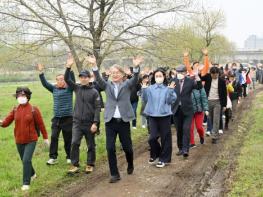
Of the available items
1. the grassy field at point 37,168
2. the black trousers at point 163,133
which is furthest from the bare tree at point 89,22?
the black trousers at point 163,133

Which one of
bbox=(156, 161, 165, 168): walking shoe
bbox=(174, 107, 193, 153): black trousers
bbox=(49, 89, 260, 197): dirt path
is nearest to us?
bbox=(49, 89, 260, 197): dirt path

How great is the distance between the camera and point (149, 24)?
16.8 meters

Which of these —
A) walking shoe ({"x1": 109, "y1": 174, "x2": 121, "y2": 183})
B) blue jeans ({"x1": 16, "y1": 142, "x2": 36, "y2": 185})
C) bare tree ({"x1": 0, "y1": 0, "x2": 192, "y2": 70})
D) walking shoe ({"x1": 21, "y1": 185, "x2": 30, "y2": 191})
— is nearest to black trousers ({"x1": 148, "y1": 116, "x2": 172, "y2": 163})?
walking shoe ({"x1": 109, "y1": 174, "x2": 121, "y2": 183})

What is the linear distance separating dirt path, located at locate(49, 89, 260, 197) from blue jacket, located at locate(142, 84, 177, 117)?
1090 mm

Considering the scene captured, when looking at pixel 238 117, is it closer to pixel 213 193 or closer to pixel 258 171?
pixel 258 171

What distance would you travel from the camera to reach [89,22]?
16.0 meters

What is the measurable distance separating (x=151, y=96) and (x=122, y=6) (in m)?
8.91

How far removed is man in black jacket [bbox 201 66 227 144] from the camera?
35.9 feet

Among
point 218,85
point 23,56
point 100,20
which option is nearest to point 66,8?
point 100,20

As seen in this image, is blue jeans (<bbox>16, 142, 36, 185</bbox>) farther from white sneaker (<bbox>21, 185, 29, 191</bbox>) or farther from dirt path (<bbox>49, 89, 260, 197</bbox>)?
dirt path (<bbox>49, 89, 260, 197</bbox>)

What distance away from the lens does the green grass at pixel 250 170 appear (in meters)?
6.48

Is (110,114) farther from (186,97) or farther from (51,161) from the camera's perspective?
(186,97)

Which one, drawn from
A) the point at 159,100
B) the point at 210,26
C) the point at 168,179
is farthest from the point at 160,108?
the point at 210,26

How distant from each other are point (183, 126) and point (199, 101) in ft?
3.68
